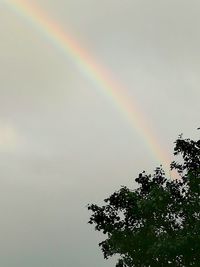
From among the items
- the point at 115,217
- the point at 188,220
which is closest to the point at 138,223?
the point at 115,217

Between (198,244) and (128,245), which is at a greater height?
(128,245)

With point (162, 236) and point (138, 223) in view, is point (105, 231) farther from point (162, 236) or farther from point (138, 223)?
point (162, 236)

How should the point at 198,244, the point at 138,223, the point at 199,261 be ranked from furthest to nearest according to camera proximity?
the point at 138,223, the point at 199,261, the point at 198,244

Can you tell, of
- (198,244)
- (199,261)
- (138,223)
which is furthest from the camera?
(138,223)

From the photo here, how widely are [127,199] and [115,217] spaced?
1833 millimetres

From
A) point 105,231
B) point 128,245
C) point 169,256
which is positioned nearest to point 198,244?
point 169,256

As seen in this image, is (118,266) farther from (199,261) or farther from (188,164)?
(188,164)

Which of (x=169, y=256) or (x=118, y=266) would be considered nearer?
(x=169, y=256)

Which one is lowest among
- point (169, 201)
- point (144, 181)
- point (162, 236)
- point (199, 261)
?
point (199, 261)

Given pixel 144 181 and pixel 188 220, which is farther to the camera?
A: pixel 144 181

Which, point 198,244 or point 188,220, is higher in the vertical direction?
point 188,220

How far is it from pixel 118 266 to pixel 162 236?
402 cm

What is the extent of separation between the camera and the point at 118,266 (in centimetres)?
3091

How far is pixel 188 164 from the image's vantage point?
30047 mm
